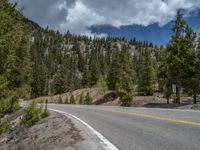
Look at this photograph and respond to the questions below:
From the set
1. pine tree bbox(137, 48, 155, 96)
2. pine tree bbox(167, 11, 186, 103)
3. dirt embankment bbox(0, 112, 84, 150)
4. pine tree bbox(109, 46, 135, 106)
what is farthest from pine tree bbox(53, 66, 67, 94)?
dirt embankment bbox(0, 112, 84, 150)

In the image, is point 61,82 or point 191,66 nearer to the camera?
point 191,66

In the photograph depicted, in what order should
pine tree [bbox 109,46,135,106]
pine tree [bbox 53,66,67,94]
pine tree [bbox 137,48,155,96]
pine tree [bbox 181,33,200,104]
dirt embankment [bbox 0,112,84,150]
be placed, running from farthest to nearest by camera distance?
1. pine tree [bbox 53,66,67,94]
2. pine tree [bbox 137,48,155,96]
3. pine tree [bbox 109,46,135,106]
4. pine tree [bbox 181,33,200,104]
5. dirt embankment [bbox 0,112,84,150]

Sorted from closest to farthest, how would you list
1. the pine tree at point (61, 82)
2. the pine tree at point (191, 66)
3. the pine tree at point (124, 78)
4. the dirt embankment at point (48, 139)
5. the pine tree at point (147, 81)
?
the dirt embankment at point (48, 139), the pine tree at point (191, 66), the pine tree at point (124, 78), the pine tree at point (147, 81), the pine tree at point (61, 82)

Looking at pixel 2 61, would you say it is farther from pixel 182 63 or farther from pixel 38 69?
pixel 38 69

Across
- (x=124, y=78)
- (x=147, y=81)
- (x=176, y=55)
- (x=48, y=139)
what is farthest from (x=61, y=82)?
(x=48, y=139)

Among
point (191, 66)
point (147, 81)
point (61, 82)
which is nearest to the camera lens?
point (191, 66)

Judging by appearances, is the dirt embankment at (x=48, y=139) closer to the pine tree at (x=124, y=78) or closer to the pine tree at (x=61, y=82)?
the pine tree at (x=124, y=78)

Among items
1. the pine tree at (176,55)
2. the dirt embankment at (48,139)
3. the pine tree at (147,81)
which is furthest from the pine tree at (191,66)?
the pine tree at (147,81)

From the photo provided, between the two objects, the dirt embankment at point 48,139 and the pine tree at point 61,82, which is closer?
the dirt embankment at point 48,139

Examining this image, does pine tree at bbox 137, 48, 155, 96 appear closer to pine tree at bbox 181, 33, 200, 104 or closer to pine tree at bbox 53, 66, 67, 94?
pine tree at bbox 181, 33, 200, 104

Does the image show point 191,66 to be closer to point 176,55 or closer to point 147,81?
point 176,55

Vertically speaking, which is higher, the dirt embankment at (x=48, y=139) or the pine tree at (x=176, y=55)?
the pine tree at (x=176, y=55)

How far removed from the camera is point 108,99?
7238cm

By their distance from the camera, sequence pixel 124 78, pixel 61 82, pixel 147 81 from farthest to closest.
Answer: pixel 61 82, pixel 147 81, pixel 124 78
